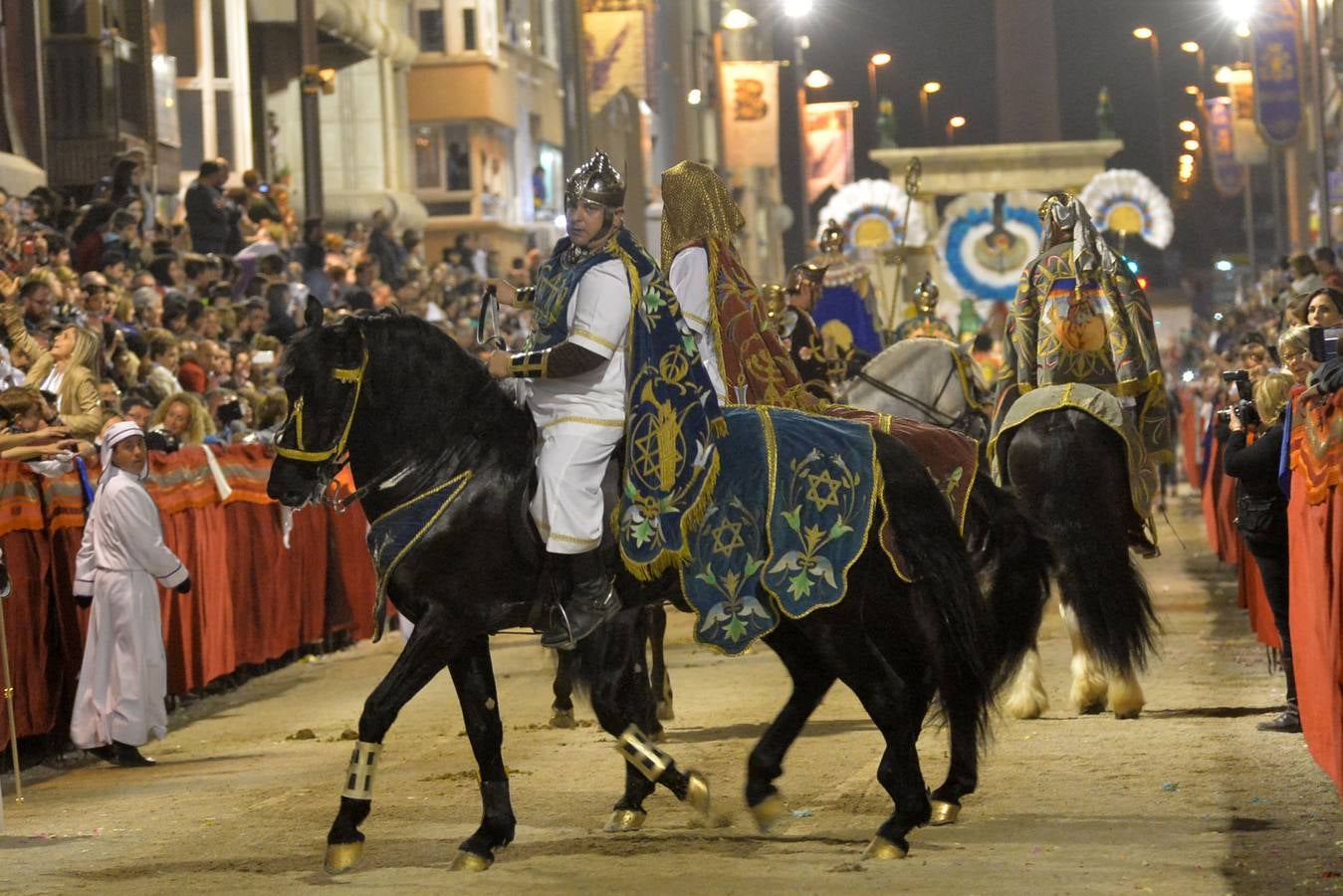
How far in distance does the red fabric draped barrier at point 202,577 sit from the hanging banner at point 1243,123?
46096 millimetres

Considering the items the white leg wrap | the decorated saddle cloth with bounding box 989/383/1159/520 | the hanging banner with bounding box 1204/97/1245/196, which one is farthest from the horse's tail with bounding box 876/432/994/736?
the hanging banner with bounding box 1204/97/1245/196

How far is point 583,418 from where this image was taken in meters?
8.80

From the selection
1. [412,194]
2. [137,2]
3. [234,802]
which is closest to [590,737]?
[234,802]

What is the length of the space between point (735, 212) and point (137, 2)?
1825 centimetres

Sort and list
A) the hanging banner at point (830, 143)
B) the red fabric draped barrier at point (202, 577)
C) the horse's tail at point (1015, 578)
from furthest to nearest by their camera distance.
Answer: the hanging banner at point (830, 143)
the red fabric draped barrier at point (202, 577)
the horse's tail at point (1015, 578)

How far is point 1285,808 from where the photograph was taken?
926 cm

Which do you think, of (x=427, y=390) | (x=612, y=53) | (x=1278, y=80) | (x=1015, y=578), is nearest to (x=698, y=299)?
(x=1015, y=578)

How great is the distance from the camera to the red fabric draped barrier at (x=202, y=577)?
1234 centimetres

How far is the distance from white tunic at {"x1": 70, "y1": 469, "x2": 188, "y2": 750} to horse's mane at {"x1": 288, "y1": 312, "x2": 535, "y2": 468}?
4.19m

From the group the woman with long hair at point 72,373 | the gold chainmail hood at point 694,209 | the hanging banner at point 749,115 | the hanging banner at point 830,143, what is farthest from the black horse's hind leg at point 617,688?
the hanging banner at point 830,143

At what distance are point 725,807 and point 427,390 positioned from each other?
2117 millimetres

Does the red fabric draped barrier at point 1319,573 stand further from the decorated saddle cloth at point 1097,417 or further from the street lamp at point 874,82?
the street lamp at point 874,82

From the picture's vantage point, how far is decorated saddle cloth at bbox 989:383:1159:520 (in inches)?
486

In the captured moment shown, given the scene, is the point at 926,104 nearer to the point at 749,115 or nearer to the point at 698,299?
the point at 749,115
